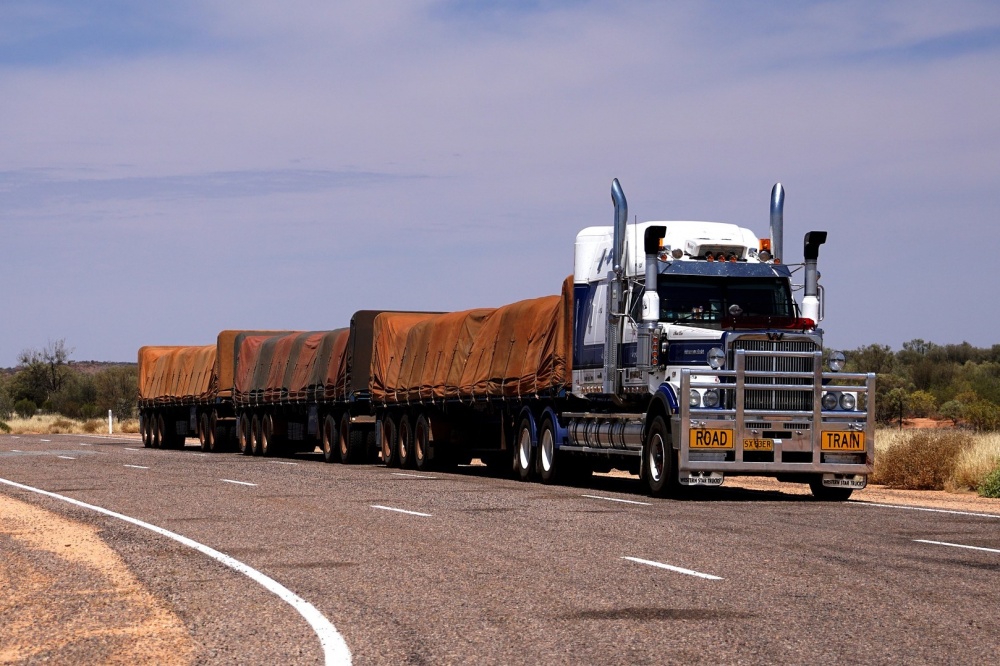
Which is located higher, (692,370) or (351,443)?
(692,370)

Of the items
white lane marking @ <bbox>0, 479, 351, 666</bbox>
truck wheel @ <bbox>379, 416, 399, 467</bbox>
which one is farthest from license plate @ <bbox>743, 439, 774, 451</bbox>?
truck wheel @ <bbox>379, 416, 399, 467</bbox>

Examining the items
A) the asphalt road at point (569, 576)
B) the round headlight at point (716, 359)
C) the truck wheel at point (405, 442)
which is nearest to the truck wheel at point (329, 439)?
the truck wheel at point (405, 442)

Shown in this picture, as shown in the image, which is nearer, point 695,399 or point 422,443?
point 695,399

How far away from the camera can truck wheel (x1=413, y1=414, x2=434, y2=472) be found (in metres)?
30.1

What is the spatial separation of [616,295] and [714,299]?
1497mm

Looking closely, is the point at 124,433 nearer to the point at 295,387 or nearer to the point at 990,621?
the point at 295,387

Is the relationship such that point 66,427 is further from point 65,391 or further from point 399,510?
point 399,510

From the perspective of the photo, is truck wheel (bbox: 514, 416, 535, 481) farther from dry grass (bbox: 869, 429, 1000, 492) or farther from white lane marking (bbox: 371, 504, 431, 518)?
white lane marking (bbox: 371, 504, 431, 518)

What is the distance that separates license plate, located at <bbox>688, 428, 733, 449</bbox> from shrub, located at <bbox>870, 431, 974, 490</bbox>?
22.6ft

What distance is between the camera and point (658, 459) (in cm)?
2095

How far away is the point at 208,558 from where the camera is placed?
12969 millimetres

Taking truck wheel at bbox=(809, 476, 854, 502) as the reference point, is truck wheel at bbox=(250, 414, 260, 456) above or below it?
above

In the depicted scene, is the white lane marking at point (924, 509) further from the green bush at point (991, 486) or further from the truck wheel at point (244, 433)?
the truck wheel at point (244, 433)

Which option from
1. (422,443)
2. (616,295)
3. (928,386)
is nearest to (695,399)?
(616,295)
